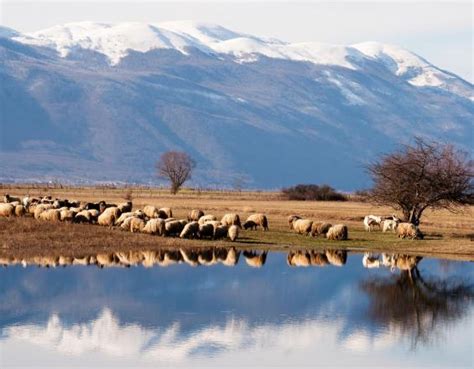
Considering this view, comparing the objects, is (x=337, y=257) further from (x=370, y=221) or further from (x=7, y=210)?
(x=7, y=210)

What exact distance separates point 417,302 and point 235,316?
7.86 m

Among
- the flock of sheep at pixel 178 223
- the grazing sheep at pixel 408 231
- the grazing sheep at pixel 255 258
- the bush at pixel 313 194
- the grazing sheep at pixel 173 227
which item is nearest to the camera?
the grazing sheep at pixel 255 258

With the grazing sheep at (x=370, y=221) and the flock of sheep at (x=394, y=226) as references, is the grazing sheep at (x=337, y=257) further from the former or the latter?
the grazing sheep at (x=370, y=221)

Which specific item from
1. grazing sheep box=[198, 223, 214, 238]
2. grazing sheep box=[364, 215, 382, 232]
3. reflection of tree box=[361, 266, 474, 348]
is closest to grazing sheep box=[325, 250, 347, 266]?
reflection of tree box=[361, 266, 474, 348]

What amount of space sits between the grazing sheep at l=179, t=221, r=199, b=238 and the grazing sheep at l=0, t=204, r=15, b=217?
11206 mm

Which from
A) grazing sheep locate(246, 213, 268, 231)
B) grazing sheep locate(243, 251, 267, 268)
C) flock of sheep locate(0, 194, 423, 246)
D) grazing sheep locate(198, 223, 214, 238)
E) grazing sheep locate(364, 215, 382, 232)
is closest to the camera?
grazing sheep locate(243, 251, 267, 268)

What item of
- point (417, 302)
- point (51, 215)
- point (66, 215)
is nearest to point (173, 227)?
point (66, 215)

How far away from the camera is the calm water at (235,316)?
27359 millimetres

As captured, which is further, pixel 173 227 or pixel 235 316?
pixel 173 227

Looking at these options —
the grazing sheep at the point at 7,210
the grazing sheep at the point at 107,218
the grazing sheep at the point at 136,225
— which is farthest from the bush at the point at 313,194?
the grazing sheep at the point at 136,225

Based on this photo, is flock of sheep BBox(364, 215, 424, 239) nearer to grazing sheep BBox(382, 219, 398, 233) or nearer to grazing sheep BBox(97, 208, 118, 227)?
grazing sheep BBox(382, 219, 398, 233)

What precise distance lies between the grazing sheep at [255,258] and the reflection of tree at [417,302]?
18.8 ft

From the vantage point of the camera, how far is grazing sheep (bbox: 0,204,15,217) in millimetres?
58188

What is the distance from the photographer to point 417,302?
122ft
